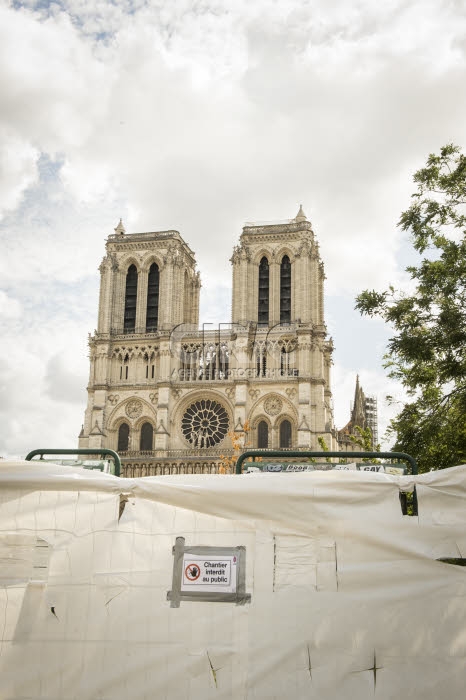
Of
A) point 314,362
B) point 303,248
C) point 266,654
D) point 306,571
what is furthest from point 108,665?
point 303,248

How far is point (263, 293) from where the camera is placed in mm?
42625

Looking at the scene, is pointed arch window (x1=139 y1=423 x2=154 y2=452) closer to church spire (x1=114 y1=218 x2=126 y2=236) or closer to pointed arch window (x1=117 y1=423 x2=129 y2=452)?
pointed arch window (x1=117 y1=423 x2=129 y2=452)

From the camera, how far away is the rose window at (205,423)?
40094mm

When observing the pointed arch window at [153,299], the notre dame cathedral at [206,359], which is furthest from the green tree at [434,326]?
the pointed arch window at [153,299]

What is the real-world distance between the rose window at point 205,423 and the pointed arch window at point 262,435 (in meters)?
1.93

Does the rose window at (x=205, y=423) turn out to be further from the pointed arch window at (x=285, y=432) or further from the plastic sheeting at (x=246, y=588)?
the plastic sheeting at (x=246, y=588)

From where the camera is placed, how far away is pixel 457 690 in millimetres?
3840

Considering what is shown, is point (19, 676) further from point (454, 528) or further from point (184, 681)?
point (454, 528)

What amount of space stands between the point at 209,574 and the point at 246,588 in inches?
8.8

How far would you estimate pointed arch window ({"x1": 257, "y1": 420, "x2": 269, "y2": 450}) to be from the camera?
39031 millimetres

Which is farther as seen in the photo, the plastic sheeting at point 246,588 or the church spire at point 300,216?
the church spire at point 300,216

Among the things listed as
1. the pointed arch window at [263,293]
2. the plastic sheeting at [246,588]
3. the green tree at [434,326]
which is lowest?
the plastic sheeting at [246,588]

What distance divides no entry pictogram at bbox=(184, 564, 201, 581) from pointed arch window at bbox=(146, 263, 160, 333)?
128 ft

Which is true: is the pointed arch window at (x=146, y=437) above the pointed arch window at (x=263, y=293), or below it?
below
